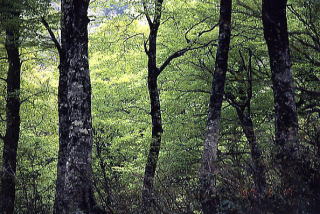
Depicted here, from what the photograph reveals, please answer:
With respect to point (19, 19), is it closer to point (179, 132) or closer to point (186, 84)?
point (186, 84)

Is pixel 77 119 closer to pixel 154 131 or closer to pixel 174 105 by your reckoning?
pixel 154 131

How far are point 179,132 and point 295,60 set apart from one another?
21.2ft

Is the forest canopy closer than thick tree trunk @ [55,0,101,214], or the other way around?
the forest canopy

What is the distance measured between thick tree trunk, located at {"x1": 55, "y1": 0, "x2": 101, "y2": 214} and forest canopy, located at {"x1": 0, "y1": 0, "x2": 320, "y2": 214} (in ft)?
0.07

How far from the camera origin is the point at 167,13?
1372 cm

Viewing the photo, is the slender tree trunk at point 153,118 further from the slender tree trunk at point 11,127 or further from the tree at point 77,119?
the tree at point 77,119

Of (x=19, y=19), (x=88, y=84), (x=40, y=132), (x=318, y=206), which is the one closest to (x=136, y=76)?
(x=40, y=132)

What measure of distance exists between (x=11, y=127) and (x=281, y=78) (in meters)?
9.69

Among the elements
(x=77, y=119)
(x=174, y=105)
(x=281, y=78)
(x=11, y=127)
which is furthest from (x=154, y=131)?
(x=281, y=78)

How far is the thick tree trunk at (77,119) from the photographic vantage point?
22.8 feet

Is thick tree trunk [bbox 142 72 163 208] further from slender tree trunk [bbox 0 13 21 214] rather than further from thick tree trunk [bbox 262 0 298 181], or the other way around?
thick tree trunk [bbox 262 0 298 181]

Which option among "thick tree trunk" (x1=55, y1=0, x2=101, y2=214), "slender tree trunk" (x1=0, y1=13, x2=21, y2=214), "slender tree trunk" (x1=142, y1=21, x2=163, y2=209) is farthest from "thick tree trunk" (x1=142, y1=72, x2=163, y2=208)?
"thick tree trunk" (x1=55, y1=0, x2=101, y2=214)

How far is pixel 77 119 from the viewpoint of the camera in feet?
24.2

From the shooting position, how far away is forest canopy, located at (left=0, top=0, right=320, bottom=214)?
632 cm
